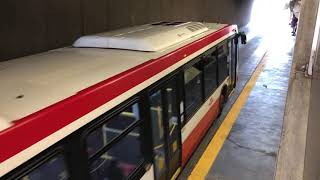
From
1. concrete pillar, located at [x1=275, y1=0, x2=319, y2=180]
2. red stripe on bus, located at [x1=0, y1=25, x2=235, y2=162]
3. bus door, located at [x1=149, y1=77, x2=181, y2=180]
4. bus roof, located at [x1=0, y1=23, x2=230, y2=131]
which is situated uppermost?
bus roof, located at [x1=0, y1=23, x2=230, y2=131]

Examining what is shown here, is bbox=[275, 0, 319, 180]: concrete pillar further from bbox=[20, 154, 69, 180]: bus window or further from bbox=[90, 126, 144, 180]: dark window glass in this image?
bbox=[20, 154, 69, 180]: bus window

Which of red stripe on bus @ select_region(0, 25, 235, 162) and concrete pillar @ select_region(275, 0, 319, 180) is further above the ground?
red stripe on bus @ select_region(0, 25, 235, 162)

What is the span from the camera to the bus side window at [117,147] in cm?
333

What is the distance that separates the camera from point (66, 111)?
9.45ft

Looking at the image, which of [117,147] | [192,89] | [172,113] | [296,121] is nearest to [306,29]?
[296,121]

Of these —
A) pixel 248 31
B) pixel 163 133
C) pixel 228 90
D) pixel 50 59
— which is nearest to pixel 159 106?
pixel 163 133

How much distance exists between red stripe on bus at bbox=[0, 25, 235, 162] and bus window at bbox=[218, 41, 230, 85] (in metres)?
3.79

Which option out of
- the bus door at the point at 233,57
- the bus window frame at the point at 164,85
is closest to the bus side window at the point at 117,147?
the bus window frame at the point at 164,85

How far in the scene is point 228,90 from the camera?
9.58 metres

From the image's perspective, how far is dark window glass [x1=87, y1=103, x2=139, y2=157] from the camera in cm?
326

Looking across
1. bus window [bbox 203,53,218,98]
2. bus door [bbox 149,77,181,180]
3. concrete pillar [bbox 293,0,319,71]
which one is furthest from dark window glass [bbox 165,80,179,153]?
concrete pillar [bbox 293,0,319,71]

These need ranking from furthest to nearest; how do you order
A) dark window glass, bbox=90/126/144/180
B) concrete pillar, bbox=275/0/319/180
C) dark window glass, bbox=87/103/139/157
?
concrete pillar, bbox=275/0/319/180, dark window glass, bbox=90/126/144/180, dark window glass, bbox=87/103/139/157

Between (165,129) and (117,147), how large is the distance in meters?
1.41

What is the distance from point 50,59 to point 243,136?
4.91 m
